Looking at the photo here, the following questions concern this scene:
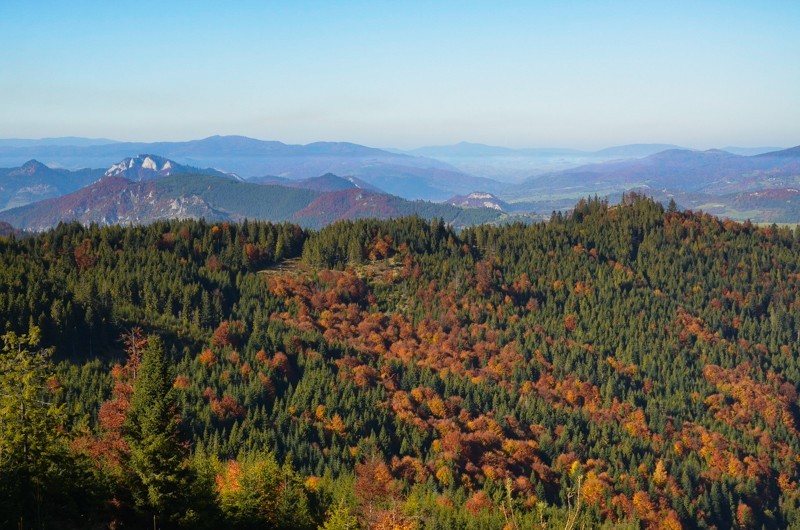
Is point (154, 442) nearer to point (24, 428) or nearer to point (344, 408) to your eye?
point (24, 428)

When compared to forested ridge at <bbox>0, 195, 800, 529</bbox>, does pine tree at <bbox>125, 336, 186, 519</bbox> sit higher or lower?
higher

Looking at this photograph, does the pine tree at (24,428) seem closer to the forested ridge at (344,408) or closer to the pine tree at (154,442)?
the forested ridge at (344,408)

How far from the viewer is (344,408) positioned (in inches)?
4998

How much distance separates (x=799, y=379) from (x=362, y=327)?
410 feet

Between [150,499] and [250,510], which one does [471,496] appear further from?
[150,499]

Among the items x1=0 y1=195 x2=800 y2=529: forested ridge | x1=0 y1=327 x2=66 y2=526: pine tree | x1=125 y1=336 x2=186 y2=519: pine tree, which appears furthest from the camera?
x1=0 y1=195 x2=800 y2=529: forested ridge

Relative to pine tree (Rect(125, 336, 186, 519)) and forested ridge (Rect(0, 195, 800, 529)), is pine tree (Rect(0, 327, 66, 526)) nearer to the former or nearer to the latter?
forested ridge (Rect(0, 195, 800, 529))

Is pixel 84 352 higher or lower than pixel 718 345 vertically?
higher

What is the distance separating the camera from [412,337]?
179 m

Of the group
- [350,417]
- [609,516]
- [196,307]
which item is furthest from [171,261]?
[609,516]

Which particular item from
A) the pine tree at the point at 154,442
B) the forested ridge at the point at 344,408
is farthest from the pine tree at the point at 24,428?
the pine tree at the point at 154,442

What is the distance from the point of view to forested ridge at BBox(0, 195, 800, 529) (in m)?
43.8

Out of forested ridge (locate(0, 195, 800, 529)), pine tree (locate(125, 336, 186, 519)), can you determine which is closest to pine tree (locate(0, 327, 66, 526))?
forested ridge (locate(0, 195, 800, 529))

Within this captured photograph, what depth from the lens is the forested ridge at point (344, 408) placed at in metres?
43.8
